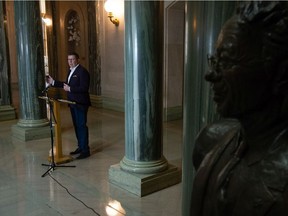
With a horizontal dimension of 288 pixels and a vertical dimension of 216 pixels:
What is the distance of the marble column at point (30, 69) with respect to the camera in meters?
6.48

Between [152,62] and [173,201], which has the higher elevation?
[152,62]

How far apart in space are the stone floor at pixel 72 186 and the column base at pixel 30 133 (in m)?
0.13

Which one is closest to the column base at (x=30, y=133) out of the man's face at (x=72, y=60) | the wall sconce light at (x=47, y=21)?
the man's face at (x=72, y=60)

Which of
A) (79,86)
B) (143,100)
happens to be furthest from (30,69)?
(143,100)

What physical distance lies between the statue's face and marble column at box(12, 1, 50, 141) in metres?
6.05

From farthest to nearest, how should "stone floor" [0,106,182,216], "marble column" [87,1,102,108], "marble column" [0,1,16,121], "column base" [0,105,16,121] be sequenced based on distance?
"marble column" [87,1,102,108] < "marble column" [0,1,16,121] < "column base" [0,105,16,121] < "stone floor" [0,106,182,216]

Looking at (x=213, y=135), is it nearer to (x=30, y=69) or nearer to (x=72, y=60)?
(x=72, y=60)

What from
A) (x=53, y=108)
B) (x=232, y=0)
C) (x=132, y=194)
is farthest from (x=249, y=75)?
(x=53, y=108)

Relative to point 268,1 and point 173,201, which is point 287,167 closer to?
point 268,1

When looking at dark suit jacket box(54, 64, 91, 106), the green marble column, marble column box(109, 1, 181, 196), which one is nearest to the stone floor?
marble column box(109, 1, 181, 196)

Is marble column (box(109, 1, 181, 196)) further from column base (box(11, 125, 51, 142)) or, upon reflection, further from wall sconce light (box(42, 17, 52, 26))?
wall sconce light (box(42, 17, 52, 26))

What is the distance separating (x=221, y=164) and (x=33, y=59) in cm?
605

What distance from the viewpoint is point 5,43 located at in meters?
9.07

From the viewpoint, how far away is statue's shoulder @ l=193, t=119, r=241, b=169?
1.14 meters
